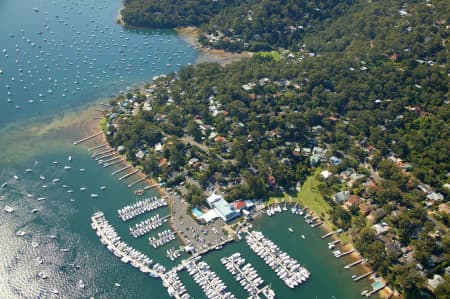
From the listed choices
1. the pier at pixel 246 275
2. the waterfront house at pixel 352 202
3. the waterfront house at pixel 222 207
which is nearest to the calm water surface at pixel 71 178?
the pier at pixel 246 275

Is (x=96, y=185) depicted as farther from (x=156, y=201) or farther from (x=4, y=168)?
(x=4, y=168)

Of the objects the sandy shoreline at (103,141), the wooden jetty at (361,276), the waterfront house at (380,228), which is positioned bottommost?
the sandy shoreline at (103,141)

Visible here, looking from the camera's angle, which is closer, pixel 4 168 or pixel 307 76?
pixel 4 168

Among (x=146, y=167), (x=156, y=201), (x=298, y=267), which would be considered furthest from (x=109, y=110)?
(x=298, y=267)

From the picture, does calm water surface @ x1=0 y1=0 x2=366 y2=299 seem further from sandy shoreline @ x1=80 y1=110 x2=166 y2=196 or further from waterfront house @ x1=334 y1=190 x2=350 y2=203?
waterfront house @ x1=334 y1=190 x2=350 y2=203

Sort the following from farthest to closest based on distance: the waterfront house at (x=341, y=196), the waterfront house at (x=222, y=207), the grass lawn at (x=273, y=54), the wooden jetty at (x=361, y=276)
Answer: the grass lawn at (x=273, y=54) < the waterfront house at (x=341, y=196) < the waterfront house at (x=222, y=207) < the wooden jetty at (x=361, y=276)

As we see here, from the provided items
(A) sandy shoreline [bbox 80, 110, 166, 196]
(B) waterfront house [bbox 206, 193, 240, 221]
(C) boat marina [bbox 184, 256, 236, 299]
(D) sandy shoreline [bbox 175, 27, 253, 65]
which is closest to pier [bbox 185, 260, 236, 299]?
(C) boat marina [bbox 184, 256, 236, 299]

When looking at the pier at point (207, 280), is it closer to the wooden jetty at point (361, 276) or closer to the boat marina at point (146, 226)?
the boat marina at point (146, 226)

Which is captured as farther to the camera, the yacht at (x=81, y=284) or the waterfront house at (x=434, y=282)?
the yacht at (x=81, y=284)
